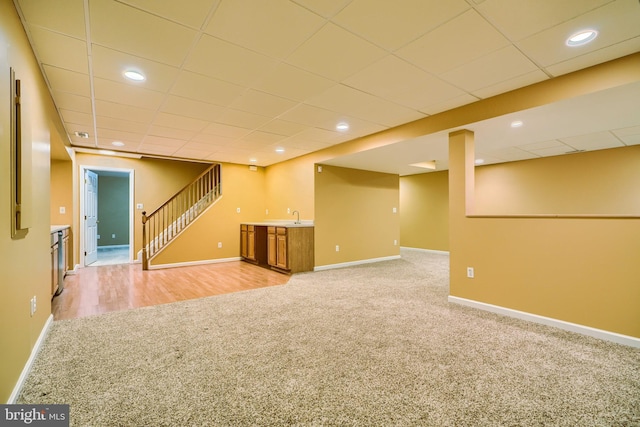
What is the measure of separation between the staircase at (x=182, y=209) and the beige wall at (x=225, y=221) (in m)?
0.20

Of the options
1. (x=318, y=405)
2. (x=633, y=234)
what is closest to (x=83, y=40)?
(x=318, y=405)

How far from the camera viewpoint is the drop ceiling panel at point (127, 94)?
2.91 meters

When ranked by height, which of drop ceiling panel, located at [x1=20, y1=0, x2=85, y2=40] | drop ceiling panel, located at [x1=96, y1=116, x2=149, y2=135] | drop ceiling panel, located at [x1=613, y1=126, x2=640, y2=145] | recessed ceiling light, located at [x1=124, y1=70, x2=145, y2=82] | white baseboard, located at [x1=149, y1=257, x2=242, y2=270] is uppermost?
drop ceiling panel, located at [x1=20, y1=0, x2=85, y2=40]

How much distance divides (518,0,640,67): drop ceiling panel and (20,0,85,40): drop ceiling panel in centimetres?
324

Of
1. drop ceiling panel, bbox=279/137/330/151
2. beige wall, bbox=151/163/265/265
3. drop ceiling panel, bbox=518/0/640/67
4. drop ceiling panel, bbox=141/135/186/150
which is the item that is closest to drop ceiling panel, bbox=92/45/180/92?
drop ceiling panel, bbox=141/135/186/150

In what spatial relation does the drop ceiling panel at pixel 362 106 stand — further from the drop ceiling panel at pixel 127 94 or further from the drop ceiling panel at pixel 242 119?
the drop ceiling panel at pixel 127 94

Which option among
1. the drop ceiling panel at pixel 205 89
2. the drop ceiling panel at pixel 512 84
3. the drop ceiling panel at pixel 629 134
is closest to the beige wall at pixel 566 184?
the drop ceiling panel at pixel 629 134

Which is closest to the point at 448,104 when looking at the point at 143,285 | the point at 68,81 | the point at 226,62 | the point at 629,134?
the point at 226,62

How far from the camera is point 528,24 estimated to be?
2.00 metres

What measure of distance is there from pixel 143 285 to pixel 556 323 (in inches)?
223

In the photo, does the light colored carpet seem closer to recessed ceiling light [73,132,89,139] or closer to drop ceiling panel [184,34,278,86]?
drop ceiling panel [184,34,278,86]

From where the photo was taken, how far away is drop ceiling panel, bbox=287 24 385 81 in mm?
2135

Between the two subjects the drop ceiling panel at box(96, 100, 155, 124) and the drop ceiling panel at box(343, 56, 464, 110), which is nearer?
the drop ceiling panel at box(343, 56, 464, 110)

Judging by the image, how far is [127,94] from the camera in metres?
3.12
